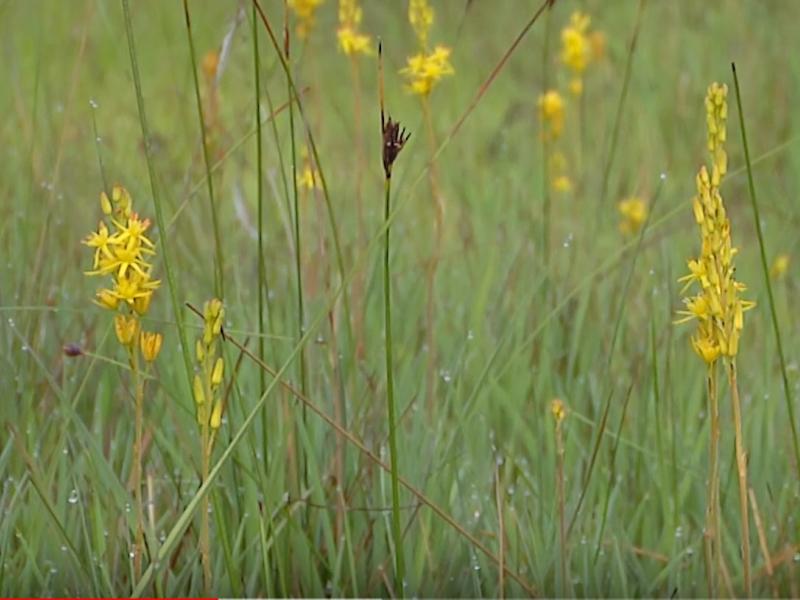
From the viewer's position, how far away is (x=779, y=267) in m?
2.81

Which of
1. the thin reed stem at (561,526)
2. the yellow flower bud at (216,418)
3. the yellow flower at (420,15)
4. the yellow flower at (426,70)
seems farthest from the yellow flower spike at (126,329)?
the yellow flower at (426,70)

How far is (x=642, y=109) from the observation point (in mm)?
4109

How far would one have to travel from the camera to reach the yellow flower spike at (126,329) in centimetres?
129

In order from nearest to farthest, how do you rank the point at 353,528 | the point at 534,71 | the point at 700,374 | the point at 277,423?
1. the point at 353,528
2. the point at 277,423
3. the point at 700,374
4. the point at 534,71

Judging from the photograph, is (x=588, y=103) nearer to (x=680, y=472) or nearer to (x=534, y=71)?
(x=534, y=71)

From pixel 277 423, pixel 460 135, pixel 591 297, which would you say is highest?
pixel 460 135

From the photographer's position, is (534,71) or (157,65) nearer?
(157,65)

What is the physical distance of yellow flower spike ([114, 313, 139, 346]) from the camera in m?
1.29

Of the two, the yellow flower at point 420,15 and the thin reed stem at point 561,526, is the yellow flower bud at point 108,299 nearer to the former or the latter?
the thin reed stem at point 561,526

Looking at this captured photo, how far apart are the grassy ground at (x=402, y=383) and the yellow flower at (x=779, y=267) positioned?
0.11ft

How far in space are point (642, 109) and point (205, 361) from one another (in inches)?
121

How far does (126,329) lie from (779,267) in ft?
6.07

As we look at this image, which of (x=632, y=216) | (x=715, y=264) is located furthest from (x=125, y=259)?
(x=632, y=216)

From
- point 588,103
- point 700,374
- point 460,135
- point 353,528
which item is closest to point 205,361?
point 353,528
